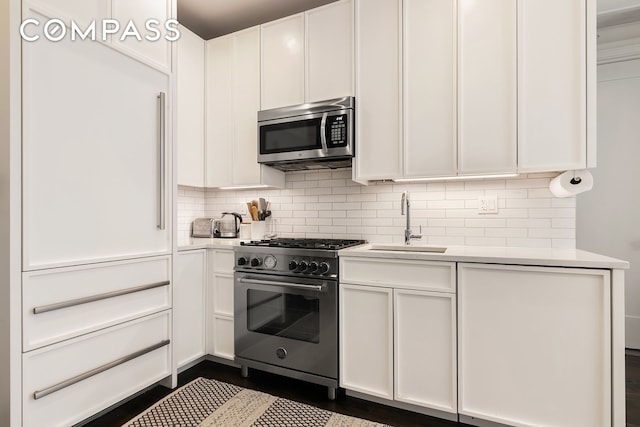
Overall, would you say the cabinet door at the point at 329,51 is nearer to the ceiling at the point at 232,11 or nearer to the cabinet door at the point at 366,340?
the ceiling at the point at 232,11

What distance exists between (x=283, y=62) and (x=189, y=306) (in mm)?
1947

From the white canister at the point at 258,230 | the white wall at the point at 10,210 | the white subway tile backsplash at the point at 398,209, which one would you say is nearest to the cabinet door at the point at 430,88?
the white subway tile backsplash at the point at 398,209

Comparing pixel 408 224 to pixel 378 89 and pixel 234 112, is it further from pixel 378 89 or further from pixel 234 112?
pixel 234 112

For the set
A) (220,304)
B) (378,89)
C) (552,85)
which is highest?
(378,89)

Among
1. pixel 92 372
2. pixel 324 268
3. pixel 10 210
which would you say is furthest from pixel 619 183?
pixel 10 210

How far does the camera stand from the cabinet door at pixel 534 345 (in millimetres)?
1592

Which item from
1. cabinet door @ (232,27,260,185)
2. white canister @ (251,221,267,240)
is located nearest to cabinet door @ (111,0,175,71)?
cabinet door @ (232,27,260,185)

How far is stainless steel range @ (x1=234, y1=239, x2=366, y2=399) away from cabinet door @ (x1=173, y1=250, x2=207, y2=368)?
0.32m

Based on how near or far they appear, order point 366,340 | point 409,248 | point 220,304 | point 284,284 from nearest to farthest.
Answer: point 366,340 → point 284,284 → point 409,248 → point 220,304

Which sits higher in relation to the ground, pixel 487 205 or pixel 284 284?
pixel 487 205

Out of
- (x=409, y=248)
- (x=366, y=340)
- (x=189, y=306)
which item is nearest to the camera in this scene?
(x=366, y=340)

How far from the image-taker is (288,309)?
2279 mm

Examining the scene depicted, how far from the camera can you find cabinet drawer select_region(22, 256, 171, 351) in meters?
1.56

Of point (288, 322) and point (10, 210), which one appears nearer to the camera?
point (10, 210)
